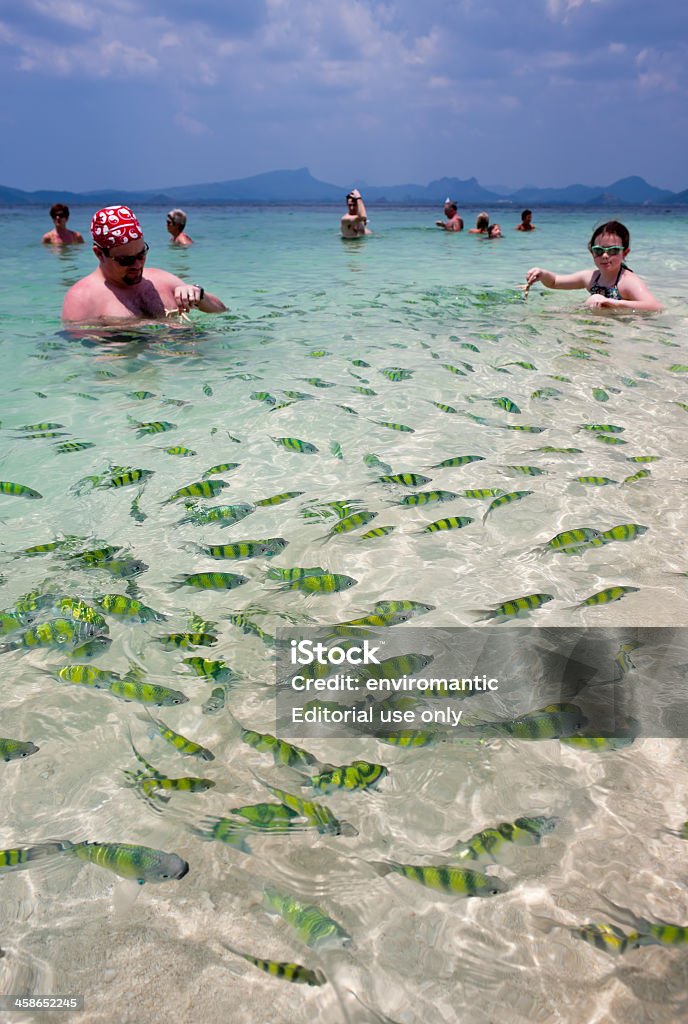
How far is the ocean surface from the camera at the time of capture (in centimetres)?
189

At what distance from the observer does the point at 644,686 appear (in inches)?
115

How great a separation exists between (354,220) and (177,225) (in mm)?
7476

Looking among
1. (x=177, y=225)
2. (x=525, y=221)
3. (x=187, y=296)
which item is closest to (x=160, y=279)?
(x=187, y=296)

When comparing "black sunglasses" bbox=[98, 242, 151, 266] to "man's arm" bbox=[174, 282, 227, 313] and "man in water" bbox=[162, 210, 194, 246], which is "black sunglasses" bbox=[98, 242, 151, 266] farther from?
"man in water" bbox=[162, 210, 194, 246]

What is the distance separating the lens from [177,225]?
19719mm

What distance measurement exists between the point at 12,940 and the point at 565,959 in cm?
160

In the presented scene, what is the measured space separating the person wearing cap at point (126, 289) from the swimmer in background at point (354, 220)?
1554 centimetres

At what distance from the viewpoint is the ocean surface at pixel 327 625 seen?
189 centimetres

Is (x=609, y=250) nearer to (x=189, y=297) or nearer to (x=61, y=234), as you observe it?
(x=189, y=297)

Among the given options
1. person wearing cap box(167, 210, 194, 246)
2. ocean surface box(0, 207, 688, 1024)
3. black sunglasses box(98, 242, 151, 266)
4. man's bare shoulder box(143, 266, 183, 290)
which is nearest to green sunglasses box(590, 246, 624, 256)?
ocean surface box(0, 207, 688, 1024)

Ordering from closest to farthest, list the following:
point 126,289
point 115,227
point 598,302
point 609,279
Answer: point 115,227 < point 126,289 < point 598,302 < point 609,279

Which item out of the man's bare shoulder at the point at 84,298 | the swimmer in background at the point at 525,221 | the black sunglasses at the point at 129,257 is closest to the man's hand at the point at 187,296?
the black sunglasses at the point at 129,257

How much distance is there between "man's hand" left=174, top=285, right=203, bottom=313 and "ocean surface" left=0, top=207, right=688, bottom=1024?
76 cm

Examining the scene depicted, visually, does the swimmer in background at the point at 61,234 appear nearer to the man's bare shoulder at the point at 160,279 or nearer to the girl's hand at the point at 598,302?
the man's bare shoulder at the point at 160,279
